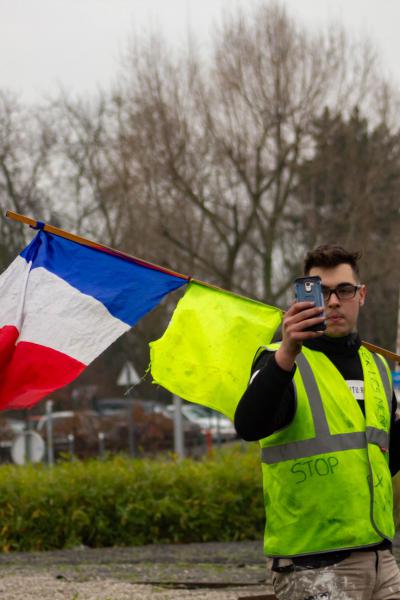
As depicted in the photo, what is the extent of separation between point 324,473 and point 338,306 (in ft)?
2.08

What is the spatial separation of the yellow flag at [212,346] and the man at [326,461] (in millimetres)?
890

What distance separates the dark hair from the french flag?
1327mm

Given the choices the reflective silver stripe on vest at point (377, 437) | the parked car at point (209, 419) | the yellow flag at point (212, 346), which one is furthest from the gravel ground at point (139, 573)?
the parked car at point (209, 419)

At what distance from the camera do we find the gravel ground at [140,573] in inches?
344

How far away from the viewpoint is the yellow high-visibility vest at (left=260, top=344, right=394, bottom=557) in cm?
410

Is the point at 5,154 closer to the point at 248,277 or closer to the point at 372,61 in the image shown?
the point at 248,277

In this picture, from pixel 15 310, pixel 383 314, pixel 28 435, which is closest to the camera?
pixel 15 310

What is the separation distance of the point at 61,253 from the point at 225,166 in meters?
18.1

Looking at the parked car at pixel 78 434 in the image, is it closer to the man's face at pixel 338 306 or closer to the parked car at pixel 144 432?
the parked car at pixel 144 432

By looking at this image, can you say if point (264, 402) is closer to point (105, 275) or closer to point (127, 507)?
point (105, 275)

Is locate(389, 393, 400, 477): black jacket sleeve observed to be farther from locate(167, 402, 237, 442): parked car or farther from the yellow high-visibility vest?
locate(167, 402, 237, 442): parked car

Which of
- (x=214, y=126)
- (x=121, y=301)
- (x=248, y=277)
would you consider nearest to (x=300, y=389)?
(x=121, y=301)

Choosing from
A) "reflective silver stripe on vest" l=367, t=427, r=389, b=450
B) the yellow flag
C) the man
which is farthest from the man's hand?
the yellow flag

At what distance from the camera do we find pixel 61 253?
5781 millimetres
